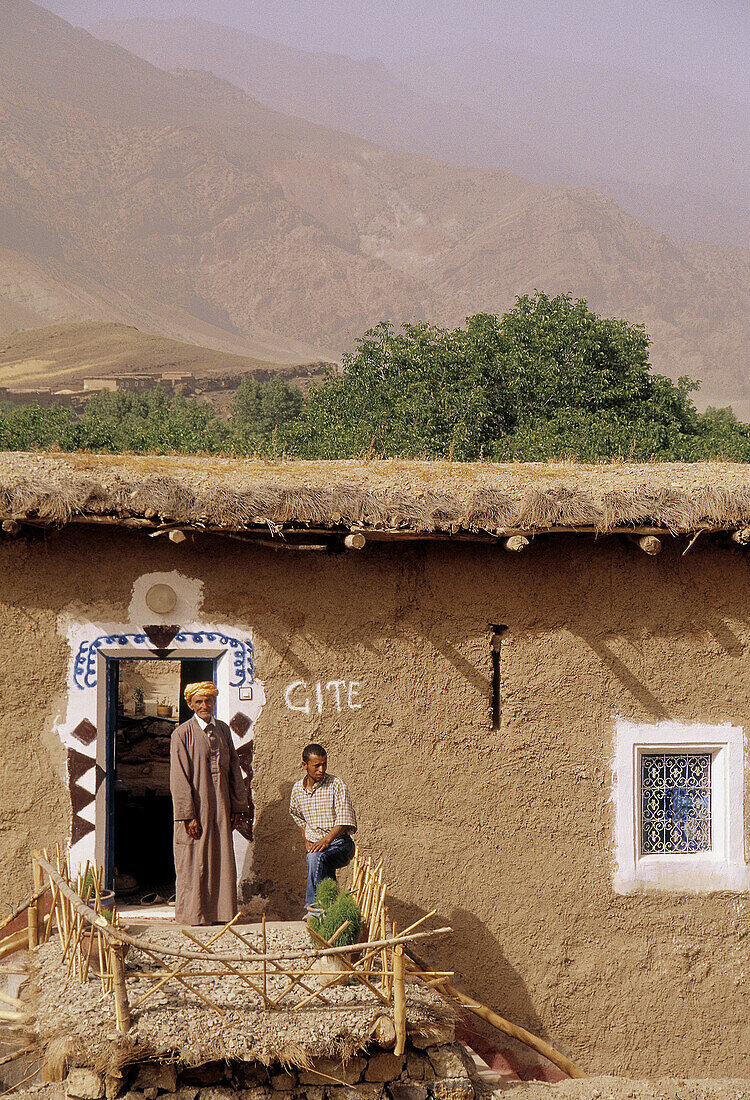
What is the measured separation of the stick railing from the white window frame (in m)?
1.73

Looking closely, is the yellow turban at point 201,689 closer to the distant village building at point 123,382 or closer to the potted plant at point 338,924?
the potted plant at point 338,924

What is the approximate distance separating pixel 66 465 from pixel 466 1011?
387 cm

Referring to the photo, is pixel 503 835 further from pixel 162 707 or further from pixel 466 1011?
pixel 162 707

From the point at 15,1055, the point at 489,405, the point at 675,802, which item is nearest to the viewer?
the point at 15,1055

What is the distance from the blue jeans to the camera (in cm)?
596

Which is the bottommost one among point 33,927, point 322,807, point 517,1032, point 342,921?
point 517,1032

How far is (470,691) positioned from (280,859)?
1479mm

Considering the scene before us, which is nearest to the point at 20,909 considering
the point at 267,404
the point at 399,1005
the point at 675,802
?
the point at 399,1005

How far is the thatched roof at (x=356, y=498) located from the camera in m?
5.99

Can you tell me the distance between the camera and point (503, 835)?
657 cm

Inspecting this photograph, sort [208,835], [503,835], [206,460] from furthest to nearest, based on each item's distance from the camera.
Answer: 1. [206,460]
2. [503,835]
3. [208,835]

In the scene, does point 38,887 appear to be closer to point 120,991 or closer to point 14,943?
point 14,943

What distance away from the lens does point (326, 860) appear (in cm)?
598

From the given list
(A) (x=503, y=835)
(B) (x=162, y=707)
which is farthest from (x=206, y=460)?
(B) (x=162, y=707)
